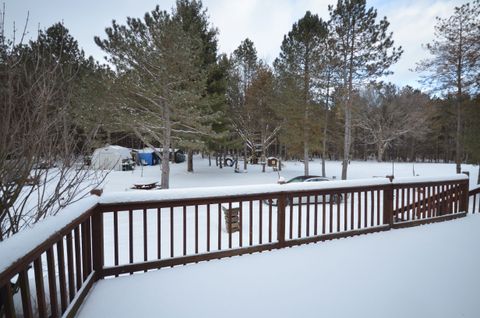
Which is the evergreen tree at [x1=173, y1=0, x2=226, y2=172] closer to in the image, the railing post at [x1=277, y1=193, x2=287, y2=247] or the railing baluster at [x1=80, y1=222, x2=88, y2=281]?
the railing post at [x1=277, y1=193, x2=287, y2=247]

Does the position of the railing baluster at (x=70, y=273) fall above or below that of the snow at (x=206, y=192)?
below

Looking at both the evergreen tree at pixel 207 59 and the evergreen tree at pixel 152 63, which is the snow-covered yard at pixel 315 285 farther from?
the evergreen tree at pixel 207 59

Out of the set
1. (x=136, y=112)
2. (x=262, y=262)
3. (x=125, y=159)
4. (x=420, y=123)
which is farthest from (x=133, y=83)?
(x=420, y=123)

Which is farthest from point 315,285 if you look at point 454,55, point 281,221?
point 454,55

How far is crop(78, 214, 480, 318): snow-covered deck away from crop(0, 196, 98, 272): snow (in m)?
0.86

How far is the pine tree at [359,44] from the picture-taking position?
12762 millimetres

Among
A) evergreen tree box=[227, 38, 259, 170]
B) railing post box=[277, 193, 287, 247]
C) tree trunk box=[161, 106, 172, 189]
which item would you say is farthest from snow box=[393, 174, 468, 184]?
evergreen tree box=[227, 38, 259, 170]

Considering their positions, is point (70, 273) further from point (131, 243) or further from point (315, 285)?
point (315, 285)

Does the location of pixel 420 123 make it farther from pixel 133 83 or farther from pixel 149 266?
pixel 149 266

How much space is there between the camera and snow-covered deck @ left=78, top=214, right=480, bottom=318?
212 centimetres

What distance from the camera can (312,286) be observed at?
248cm

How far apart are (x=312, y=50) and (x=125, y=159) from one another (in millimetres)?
17011

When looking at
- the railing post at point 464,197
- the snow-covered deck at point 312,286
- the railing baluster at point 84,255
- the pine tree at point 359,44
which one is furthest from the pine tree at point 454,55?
the railing baluster at point 84,255

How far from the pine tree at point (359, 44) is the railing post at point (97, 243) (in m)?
14.1
